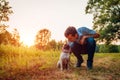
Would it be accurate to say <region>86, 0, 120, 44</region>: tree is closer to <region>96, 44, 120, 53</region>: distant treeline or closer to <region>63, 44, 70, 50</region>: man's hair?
<region>96, 44, 120, 53</region>: distant treeline

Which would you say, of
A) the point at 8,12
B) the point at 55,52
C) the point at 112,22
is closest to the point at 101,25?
the point at 112,22

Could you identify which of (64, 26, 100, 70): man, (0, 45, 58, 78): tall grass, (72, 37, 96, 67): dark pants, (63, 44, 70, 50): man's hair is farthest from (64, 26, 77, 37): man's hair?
(0, 45, 58, 78): tall grass

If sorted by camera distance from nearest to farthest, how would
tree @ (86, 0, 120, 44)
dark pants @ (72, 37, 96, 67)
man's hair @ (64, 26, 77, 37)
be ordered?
man's hair @ (64, 26, 77, 37), dark pants @ (72, 37, 96, 67), tree @ (86, 0, 120, 44)

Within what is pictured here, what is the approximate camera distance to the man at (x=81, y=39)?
25.3 feet

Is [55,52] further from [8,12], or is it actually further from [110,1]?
[110,1]

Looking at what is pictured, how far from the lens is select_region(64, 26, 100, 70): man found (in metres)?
7.72

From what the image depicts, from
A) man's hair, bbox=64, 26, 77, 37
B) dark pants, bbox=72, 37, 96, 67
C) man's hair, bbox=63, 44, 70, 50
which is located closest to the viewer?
man's hair, bbox=64, 26, 77, 37

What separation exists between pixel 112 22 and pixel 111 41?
2.58 m

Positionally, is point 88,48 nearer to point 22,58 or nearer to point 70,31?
point 70,31

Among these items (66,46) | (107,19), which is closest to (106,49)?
(107,19)

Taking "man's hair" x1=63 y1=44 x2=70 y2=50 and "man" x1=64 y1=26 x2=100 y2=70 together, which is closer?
"man" x1=64 y1=26 x2=100 y2=70

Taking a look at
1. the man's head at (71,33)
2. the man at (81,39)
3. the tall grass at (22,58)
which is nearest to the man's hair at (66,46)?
the man at (81,39)

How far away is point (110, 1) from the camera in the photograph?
3253cm

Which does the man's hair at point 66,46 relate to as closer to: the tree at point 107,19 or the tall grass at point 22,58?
the tall grass at point 22,58
